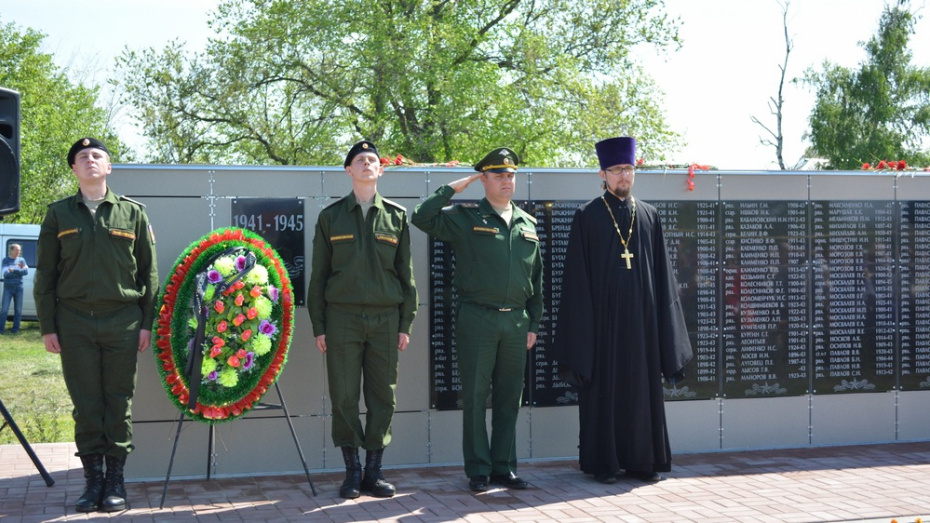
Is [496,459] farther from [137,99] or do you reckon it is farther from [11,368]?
[137,99]

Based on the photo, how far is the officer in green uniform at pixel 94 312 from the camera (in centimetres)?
596

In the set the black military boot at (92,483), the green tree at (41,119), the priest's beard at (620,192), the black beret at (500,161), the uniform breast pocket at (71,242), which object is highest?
the green tree at (41,119)

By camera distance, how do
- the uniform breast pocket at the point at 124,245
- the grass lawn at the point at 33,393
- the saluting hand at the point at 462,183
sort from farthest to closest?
the grass lawn at the point at 33,393
the saluting hand at the point at 462,183
the uniform breast pocket at the point at 124,245

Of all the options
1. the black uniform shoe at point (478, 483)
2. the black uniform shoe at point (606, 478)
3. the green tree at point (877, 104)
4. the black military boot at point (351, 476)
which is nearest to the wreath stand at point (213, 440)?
the black military boot at point (351, 476)

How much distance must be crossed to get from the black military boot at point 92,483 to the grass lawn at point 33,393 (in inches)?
39.9

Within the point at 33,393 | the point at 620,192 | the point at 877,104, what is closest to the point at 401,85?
the point at 33,393

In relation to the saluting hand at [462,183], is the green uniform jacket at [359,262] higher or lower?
lower

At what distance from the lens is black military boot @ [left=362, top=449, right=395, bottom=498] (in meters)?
6.35

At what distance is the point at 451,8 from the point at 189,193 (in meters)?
16.8

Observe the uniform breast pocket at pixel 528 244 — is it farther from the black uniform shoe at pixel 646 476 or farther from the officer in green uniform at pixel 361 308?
the black uniform shoe at pixel 646 476

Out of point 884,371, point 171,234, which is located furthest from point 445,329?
point 884,371

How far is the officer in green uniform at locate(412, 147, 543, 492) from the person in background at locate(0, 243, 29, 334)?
49.0 feet

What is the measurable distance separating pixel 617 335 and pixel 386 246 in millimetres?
1687

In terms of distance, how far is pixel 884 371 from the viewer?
8.24 metres
